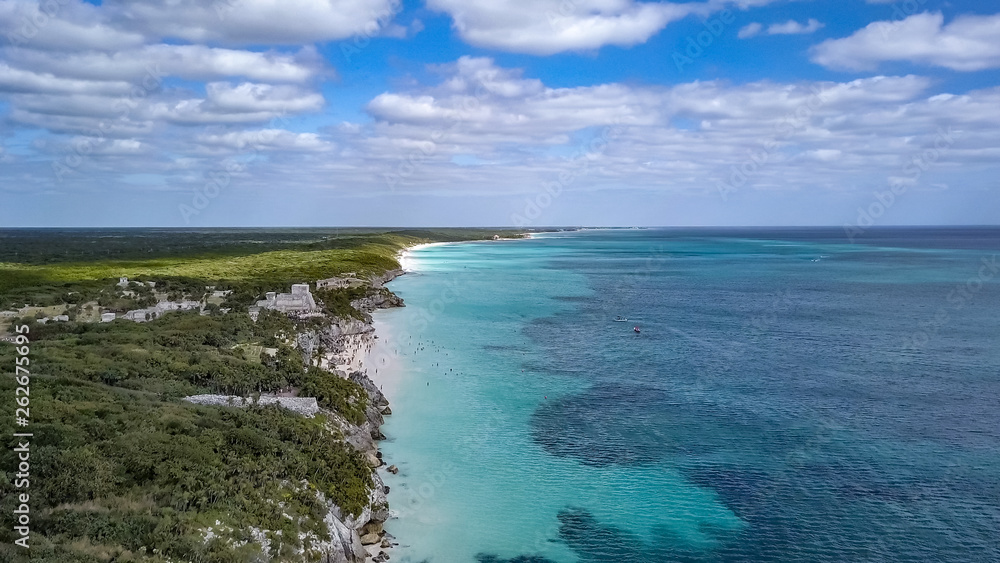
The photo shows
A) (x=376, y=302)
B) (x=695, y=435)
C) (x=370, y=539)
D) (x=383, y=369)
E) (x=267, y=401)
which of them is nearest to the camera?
(x=370, y=539)

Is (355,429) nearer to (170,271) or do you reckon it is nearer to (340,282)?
(340,282)

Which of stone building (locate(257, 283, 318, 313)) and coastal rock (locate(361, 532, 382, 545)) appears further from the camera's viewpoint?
Answer: stone building (locate(257, 283, 318, 313))

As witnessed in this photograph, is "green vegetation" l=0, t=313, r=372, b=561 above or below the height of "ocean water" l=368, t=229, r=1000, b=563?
above

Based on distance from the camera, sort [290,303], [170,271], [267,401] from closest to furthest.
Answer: [267,401], [290,303], [170,271]

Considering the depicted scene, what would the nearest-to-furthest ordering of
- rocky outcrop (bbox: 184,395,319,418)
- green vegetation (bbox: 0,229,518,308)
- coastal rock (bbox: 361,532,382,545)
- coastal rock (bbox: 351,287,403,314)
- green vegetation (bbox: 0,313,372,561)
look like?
green vegetation (bbox: 0,313,372,561)
coastal rock (bbox: 361,532,382,545)
rocky outcrop (bbox: 184,395,319,418)
green vegetation (bbox: 0,229,518,308)
coastal rock (bbox: 351,287,403,314)

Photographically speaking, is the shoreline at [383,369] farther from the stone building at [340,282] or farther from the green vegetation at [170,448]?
the stone building at [340,282]

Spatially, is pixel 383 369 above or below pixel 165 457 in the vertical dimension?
below

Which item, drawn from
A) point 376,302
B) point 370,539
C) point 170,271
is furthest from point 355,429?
point 170,271

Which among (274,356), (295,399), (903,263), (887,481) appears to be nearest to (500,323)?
(274,356)

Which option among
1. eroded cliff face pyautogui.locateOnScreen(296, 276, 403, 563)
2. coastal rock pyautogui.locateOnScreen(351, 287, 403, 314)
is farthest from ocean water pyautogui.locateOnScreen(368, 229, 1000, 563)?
coastal rock pyautogui.locateOnScreen(351, 287, 403, 314)

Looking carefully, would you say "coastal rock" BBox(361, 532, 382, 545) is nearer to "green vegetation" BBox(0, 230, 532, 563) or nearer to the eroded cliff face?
the eroded cliff face
